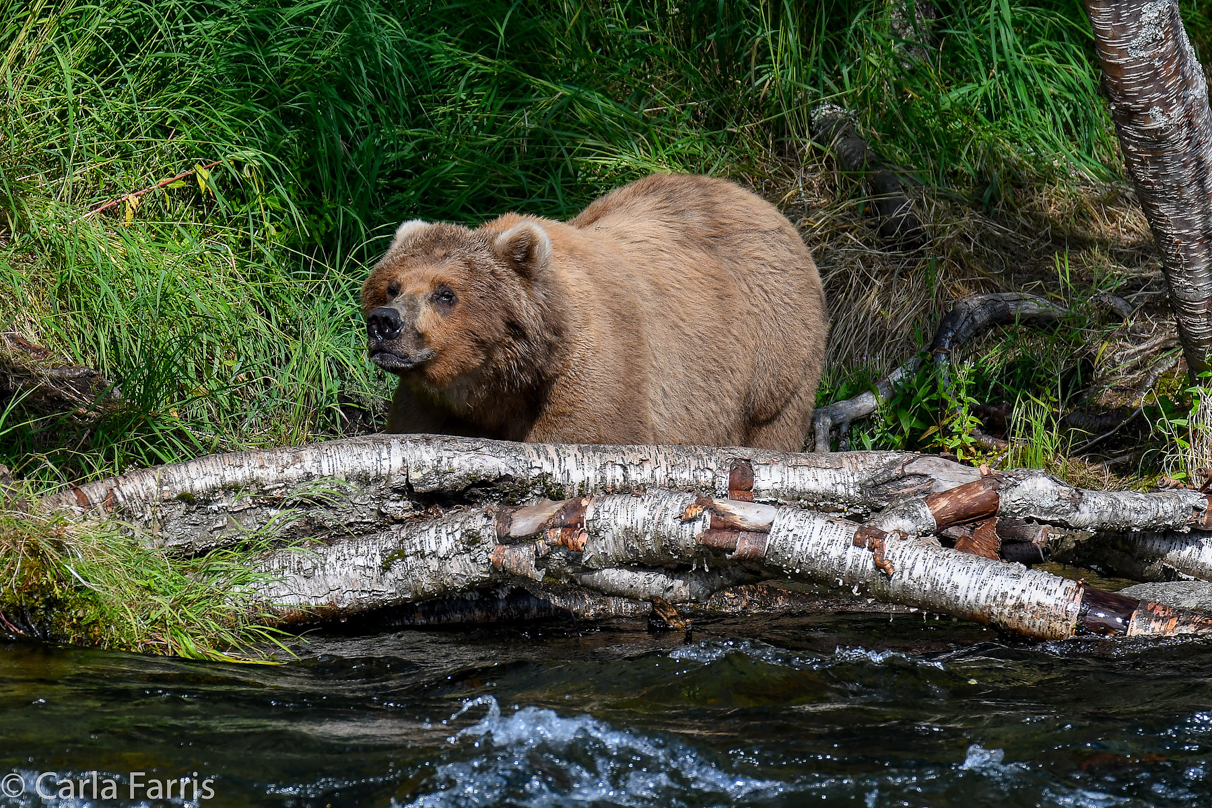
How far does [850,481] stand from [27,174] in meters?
4.59

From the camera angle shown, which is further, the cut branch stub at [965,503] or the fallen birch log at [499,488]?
the fallen birch log at [499,488]

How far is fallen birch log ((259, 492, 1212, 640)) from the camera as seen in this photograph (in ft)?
11.8

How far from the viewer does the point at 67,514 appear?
3.93 metres

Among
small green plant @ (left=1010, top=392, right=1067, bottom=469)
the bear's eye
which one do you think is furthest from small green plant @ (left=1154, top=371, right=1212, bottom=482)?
the bear's eye

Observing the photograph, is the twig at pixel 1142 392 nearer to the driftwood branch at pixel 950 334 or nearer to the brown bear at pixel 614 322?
the driftwood branch at pixel 950 334

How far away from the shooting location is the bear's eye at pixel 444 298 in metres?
4.75

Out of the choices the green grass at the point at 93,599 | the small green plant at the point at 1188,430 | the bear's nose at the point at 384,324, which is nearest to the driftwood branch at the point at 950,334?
the small green plant at the point at 1188,430

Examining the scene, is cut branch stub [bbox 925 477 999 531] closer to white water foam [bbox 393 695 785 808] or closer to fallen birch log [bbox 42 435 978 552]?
fallen birch log [bbox 42 435 978 552]

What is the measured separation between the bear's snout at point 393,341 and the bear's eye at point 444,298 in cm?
18

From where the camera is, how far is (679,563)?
3.96m

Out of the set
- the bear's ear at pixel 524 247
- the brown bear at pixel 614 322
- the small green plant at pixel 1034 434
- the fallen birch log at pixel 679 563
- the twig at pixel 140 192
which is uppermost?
the twig at pixel 140 192

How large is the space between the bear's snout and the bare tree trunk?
2.95 metres

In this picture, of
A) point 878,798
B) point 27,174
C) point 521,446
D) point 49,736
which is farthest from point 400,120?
point 878,798

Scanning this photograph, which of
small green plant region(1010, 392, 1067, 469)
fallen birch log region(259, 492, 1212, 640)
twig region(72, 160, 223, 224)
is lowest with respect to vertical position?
small green plant region(1010, 392, 1067, 469)
